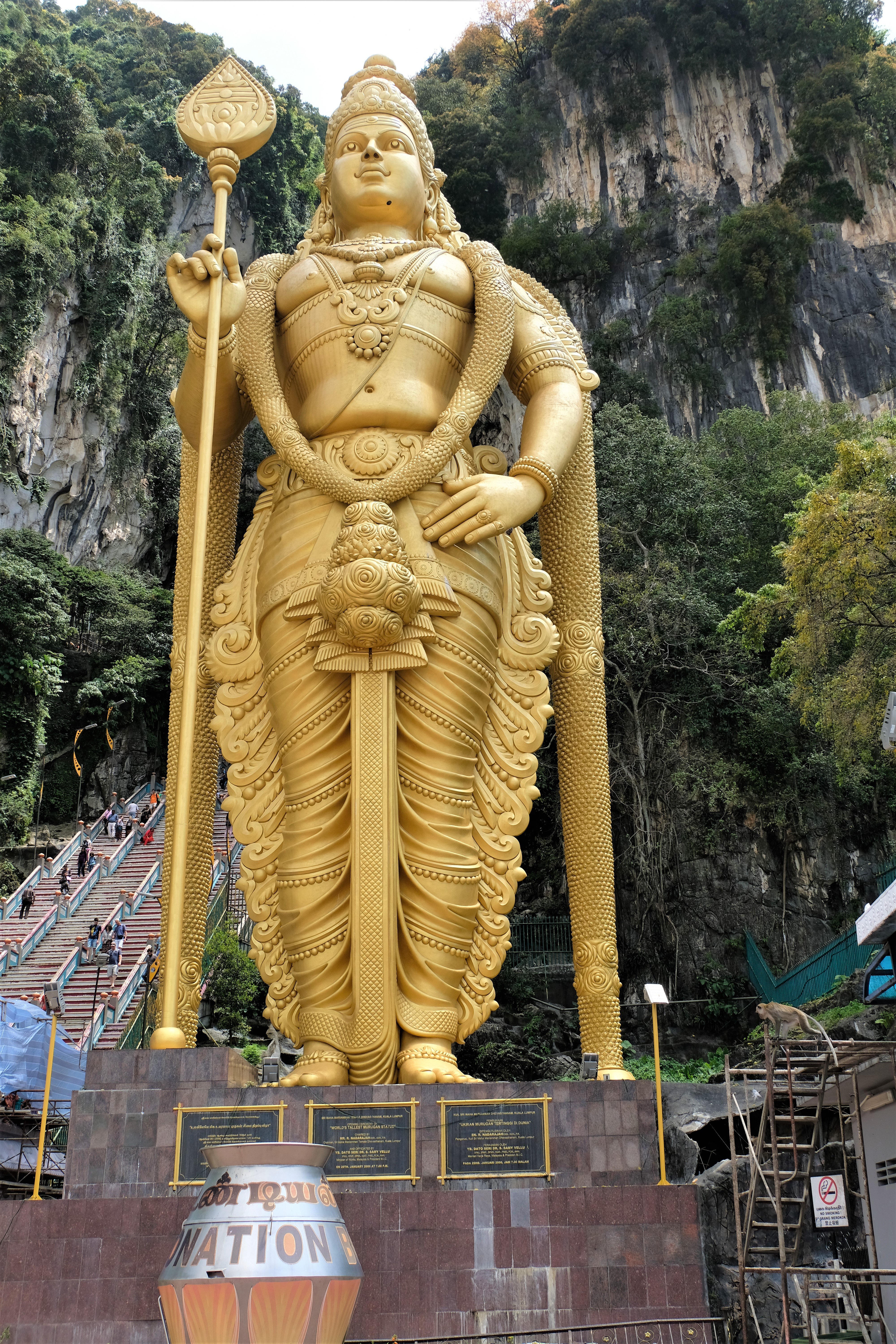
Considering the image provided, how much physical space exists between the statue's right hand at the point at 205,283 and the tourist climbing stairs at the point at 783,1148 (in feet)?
16.3

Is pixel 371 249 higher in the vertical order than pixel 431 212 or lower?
lower

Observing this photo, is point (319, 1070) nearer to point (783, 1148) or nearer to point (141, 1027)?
point (141, 1027)

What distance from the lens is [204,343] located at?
7.21 m

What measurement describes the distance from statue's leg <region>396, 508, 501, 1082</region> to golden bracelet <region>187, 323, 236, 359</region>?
6.02ft

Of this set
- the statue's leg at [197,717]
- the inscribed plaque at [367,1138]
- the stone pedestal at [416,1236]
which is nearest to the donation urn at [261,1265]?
the stone pedestal at [416,1236]

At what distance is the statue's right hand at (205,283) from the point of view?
6957 mm

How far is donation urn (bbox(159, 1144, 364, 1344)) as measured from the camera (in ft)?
10.7

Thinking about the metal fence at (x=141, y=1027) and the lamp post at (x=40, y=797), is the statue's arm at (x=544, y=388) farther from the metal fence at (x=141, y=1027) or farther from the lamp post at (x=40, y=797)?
the lamp post at (x=40, y=797)

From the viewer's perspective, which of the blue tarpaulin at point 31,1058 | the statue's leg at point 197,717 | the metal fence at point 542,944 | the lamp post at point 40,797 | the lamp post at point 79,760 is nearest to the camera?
the statue's leg at point 197,717

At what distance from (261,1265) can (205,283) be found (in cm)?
545

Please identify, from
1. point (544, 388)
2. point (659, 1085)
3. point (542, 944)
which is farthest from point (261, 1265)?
point (542, 944)

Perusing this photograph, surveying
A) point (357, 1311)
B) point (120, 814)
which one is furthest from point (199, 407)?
point (120, 814)

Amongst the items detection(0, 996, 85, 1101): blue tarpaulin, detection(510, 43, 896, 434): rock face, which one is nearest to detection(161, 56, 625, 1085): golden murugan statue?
detection(0, 996, 85, 1101): blue tarpaulin

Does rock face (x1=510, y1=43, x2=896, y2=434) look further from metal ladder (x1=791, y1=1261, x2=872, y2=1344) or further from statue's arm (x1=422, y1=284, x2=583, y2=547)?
metal ladder (x1=791, y1=1261, x2=872, y2=1344)
